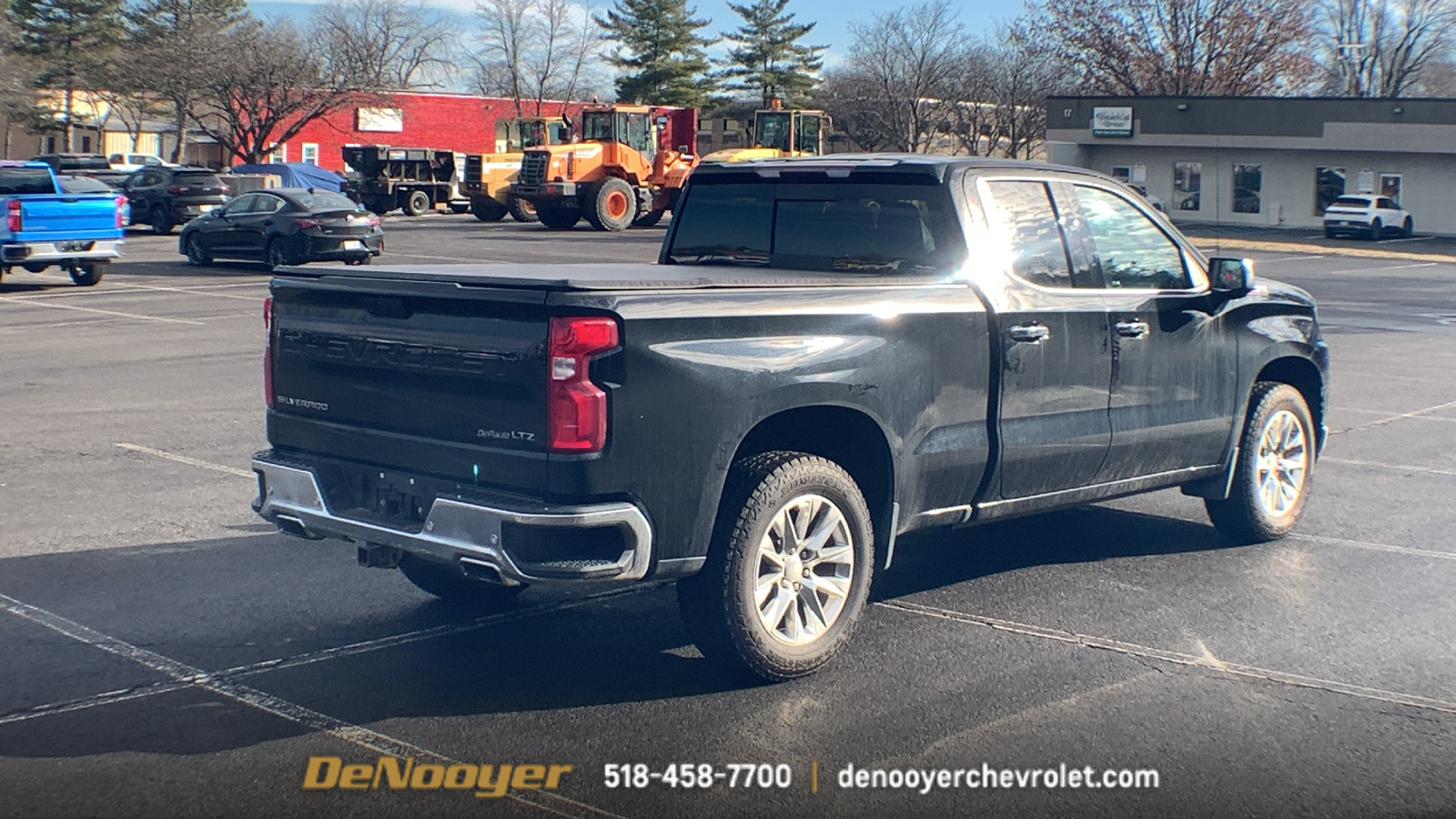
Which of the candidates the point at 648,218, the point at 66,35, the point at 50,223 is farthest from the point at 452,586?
the point at 66,35

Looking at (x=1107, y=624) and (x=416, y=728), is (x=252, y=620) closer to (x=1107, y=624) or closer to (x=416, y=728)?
(x=416, y=728)

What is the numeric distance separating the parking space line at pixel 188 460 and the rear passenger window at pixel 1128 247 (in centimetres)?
516

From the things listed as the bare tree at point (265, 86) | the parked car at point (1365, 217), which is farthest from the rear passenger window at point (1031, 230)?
the bare tree at point (265, 86)

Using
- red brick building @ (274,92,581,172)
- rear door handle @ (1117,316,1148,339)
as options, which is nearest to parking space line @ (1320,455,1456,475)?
rear door handle @ (1117,316,1148,339)

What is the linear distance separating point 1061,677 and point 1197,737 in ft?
2.22

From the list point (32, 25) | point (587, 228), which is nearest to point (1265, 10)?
point (587, 228)

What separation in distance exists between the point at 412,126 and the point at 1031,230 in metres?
79.6

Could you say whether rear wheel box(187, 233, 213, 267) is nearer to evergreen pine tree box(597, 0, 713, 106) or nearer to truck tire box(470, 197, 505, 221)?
truck tire box(470, 197, 505, 221)

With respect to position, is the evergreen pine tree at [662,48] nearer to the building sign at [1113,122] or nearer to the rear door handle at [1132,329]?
the building sign at [1113,122]

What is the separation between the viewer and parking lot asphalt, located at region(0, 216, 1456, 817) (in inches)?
176

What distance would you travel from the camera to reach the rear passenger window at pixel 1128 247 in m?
6.86

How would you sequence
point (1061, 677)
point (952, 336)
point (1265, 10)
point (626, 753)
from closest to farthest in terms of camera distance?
point (626, 753) < point (1061, 677) < point (952, 336) < point (1265, 10)

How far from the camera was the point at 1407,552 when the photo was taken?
7570mm

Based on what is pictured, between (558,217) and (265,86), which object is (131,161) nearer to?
(265,86)
